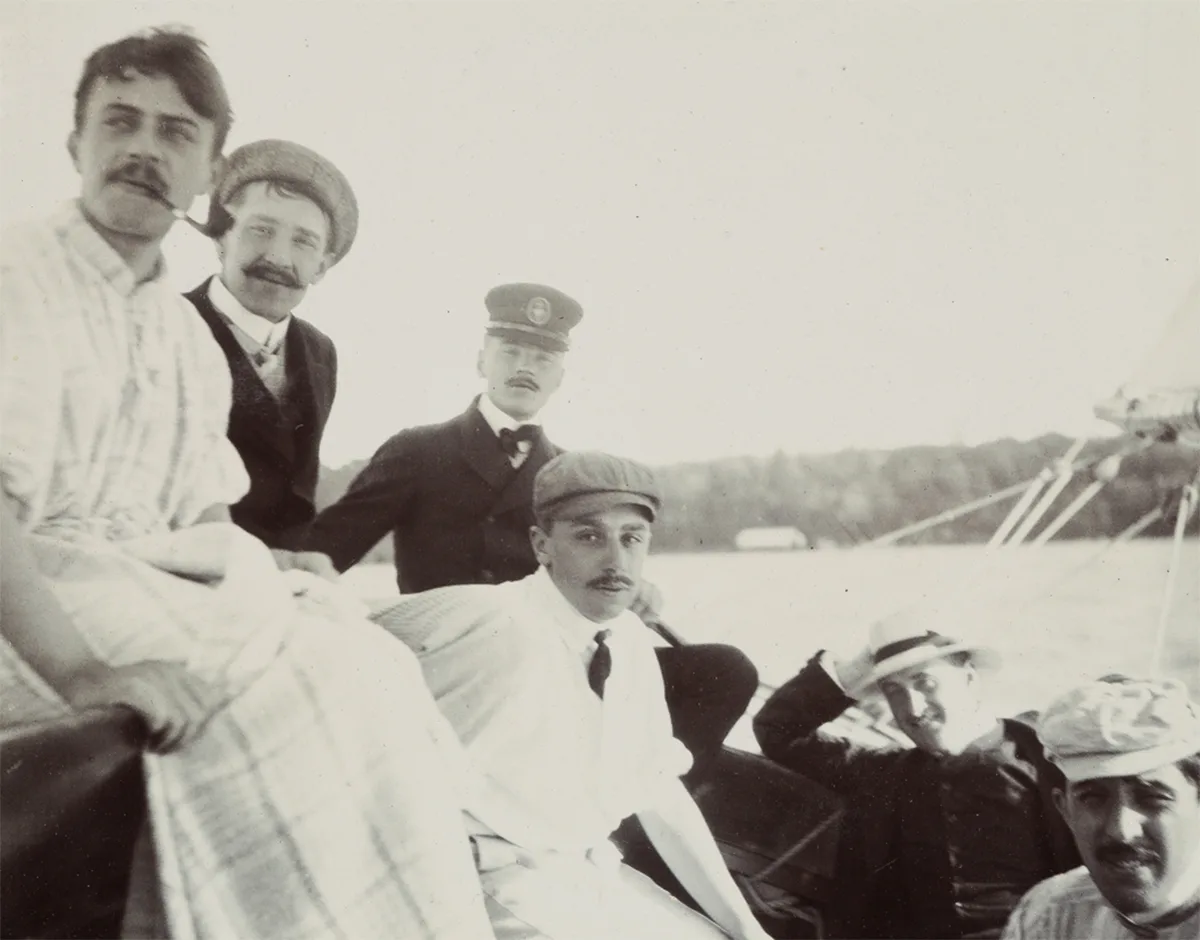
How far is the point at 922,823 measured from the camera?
2.21 meters

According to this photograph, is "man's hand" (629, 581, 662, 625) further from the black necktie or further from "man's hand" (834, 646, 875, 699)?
"man's hand" (834, 646, 875, 699)

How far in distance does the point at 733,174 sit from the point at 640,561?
78 cm

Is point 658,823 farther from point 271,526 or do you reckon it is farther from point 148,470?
point 148,470

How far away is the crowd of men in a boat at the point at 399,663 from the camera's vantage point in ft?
5.74

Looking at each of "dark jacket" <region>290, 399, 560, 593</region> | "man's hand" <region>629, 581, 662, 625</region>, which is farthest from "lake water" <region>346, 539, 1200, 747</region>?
"dark jacket" <region>290, 399, 560, 593</region>

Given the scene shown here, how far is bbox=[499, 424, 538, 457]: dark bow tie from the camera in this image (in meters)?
2.15

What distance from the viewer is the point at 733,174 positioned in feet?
7.58

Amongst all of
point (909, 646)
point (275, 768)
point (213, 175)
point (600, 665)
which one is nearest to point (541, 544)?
point (600, 665)

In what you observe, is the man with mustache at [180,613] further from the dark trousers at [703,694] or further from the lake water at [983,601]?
the lake water at [983,601]

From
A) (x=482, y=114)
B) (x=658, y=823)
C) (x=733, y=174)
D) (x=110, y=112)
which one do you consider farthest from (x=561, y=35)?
(x=658, y=823)

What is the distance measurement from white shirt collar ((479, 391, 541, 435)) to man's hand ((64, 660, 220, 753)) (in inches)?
27.0

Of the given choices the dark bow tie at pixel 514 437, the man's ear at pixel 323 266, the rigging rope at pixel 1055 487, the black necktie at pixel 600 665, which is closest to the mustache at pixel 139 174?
the man's ear at pixel 323 266

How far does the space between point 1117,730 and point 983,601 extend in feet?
1.10

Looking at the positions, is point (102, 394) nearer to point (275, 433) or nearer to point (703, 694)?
point (275, 433)
